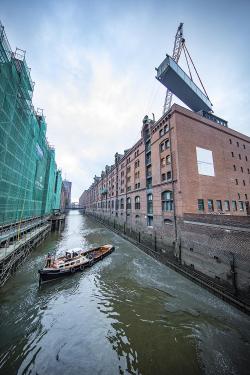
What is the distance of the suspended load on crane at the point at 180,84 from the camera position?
2138 centimetres

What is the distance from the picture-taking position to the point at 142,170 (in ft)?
92.1

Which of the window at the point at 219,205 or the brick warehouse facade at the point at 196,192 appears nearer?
the brick warehouse facade at the point at 196,192

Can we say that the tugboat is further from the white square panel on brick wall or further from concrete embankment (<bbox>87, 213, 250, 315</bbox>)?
the white square panel on brick wall

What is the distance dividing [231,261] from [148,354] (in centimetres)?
791

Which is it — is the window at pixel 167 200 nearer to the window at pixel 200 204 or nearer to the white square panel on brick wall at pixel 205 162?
the window at pixel 200 204

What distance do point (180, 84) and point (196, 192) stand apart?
54.7ft

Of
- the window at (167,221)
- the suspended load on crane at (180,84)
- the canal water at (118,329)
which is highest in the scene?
the suspended load on crane at (180,84)

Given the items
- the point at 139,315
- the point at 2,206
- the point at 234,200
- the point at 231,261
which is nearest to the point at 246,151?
the point at 234,200

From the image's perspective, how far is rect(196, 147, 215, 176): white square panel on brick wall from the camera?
782 inches

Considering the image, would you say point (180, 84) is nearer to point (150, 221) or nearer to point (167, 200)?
point (167, 200)

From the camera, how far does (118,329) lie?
26.2ft

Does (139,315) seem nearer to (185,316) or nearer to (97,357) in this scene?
(185,316)

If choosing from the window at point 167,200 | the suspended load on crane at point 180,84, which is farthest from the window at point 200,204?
the suspended load on crane at point 180,84

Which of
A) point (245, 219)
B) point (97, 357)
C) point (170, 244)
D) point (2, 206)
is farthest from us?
point (170, 244)
